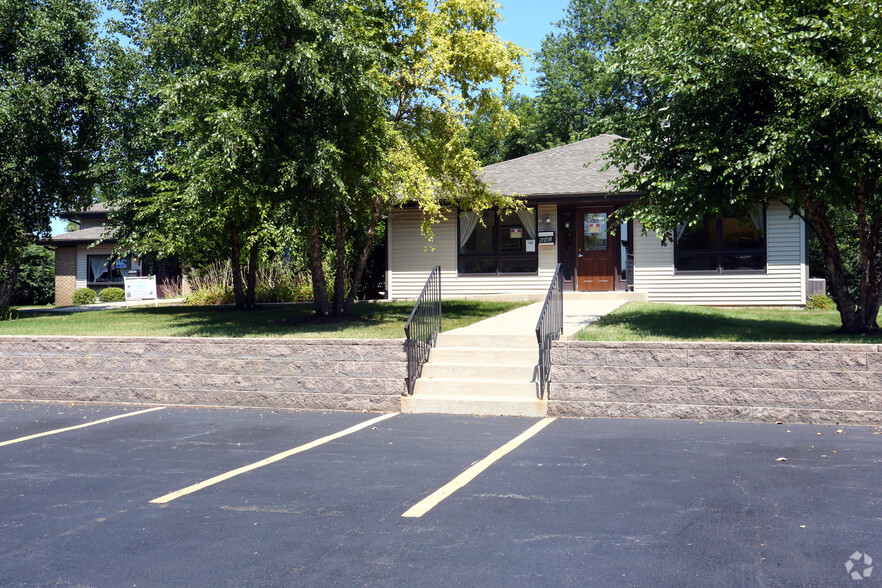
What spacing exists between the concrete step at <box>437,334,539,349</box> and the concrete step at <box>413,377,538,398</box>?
1.36 meters

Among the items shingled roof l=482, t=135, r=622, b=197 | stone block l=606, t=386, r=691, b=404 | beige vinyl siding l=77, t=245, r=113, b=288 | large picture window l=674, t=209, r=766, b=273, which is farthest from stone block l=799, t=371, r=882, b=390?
beige vinyl siding l=77, t=245, r=113, b=288

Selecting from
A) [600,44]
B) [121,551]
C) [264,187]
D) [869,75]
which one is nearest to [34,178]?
[264,187]

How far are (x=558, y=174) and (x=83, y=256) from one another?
23720 millimetres

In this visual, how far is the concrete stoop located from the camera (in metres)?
9.00

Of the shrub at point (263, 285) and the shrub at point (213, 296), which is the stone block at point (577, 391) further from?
the shrub at point (213, 296)

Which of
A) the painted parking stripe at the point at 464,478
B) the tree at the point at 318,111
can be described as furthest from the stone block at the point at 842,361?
the tree at the point at 318,111

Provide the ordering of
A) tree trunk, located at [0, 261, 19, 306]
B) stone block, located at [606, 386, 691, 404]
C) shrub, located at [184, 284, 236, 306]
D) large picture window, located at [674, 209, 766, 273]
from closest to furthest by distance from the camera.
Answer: stone block, located at [606, 386, 691, 404] → large picture window, located at [674, 209, 766, 273] → shrub, located at [184, 284, 236, 306] → tree trunk, located at [0, 261, 19, 306]

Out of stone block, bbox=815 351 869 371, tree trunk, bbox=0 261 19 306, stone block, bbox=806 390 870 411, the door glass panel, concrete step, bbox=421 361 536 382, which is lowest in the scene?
stone block, bbox=806 390 870 411

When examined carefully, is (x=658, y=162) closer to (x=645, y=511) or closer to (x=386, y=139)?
(x=386, y=139)

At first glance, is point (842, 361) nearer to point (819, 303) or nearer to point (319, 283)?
point (319, 283)

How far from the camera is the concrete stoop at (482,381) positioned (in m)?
9.00

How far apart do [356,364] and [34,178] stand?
1395 centimetres

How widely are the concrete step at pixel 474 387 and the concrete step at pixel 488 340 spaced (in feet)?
4.45

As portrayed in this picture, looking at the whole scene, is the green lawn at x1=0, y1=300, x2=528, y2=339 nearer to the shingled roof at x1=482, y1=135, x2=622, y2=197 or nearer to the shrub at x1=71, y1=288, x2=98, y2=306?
the shingled roof at x1=482, y1=135, x2=622, y2=197
